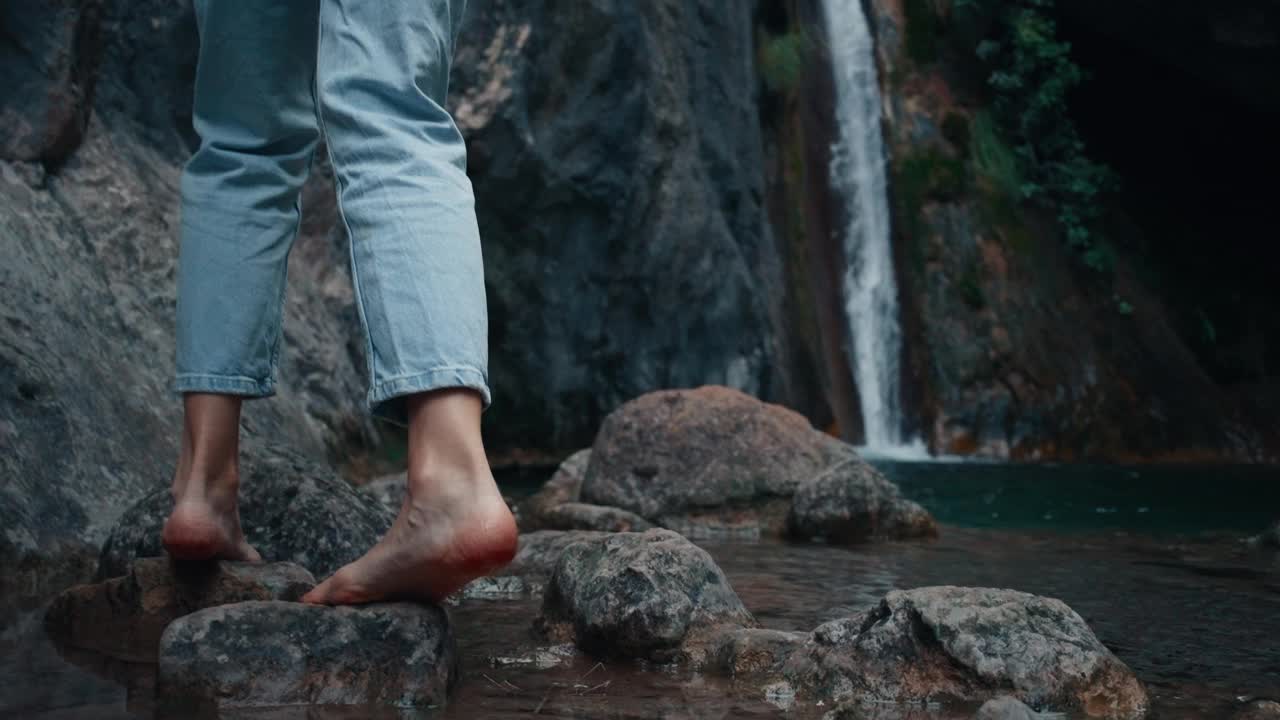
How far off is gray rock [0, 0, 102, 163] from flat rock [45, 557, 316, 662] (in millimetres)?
2408

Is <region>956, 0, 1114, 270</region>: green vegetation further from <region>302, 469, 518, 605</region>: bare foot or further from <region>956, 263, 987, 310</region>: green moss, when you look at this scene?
<region>302, 469, 518, 605</region>: bare foot

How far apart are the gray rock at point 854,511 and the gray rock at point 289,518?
2.39 metres

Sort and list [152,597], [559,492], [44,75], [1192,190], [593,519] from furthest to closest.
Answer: [1192,190]
[559,492]
[593,519]
[44,75]
[152,597]

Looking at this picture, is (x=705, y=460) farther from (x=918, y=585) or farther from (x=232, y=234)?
(x=232, y=234)

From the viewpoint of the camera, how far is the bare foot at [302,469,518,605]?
72.8 inches

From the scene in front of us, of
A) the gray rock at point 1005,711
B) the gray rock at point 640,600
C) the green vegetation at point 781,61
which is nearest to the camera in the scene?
the gray rock at point 1005,711

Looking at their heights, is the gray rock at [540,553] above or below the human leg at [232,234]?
below

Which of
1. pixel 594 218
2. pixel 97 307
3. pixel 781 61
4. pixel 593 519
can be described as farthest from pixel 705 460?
pixel 781 61

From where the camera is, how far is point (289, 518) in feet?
9.39

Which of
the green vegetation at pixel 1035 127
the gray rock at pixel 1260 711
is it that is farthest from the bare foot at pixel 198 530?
the green vegetation at pixel 1035 127

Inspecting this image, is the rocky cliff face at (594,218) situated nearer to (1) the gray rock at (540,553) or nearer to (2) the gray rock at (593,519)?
(2) the gray rock at (593,519)

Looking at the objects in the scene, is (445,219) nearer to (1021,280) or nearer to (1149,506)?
(1149,506)

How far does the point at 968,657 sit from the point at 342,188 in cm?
118

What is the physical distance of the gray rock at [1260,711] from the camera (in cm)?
Answer: 185
